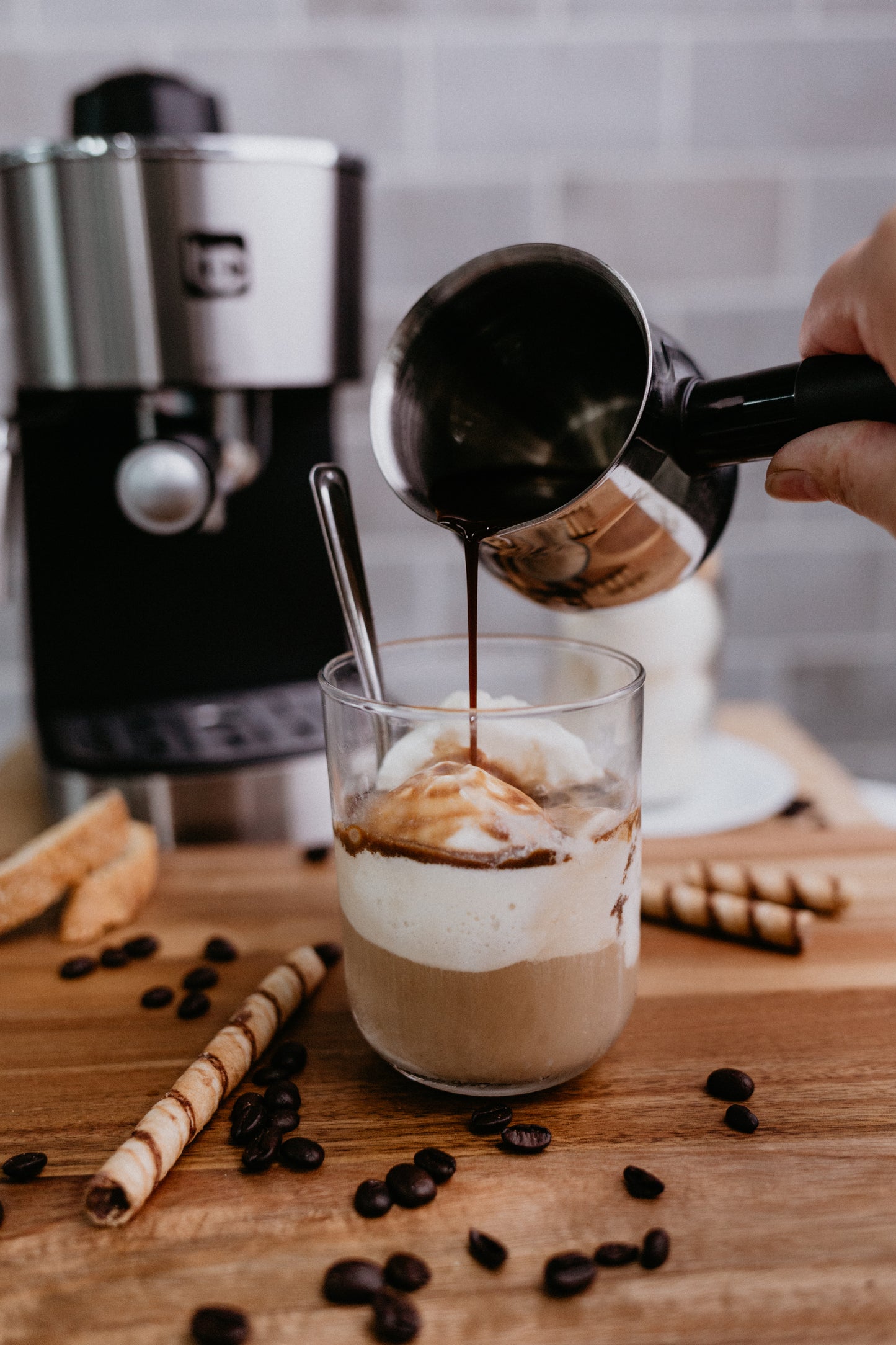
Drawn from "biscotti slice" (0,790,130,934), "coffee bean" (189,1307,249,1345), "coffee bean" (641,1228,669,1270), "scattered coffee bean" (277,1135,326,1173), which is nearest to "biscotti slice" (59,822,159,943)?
"biscotti slice" (0,790,130,934)

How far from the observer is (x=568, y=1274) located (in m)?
0.56

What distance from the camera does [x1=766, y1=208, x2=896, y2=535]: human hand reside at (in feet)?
2.04

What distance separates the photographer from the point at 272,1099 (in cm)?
72

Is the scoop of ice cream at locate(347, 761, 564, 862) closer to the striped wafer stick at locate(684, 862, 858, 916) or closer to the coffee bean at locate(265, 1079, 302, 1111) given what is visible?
the coffee bean at locate(265, 1079, 302, 1111)

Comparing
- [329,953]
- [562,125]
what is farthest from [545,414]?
[562,125]

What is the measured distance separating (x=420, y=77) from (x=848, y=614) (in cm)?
110

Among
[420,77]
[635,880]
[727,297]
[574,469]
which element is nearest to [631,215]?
[727,297]

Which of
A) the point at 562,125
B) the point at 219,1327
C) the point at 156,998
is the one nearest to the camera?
the point at 219,1327

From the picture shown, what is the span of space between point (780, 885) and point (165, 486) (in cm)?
68

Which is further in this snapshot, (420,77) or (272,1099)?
(420,77)

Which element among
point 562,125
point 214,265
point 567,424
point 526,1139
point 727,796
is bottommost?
point 727,796

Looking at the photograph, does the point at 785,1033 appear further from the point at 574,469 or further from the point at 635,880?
the point at 574,469

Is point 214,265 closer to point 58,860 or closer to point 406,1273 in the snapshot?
point 58,860

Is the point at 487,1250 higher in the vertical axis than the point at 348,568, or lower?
lower
